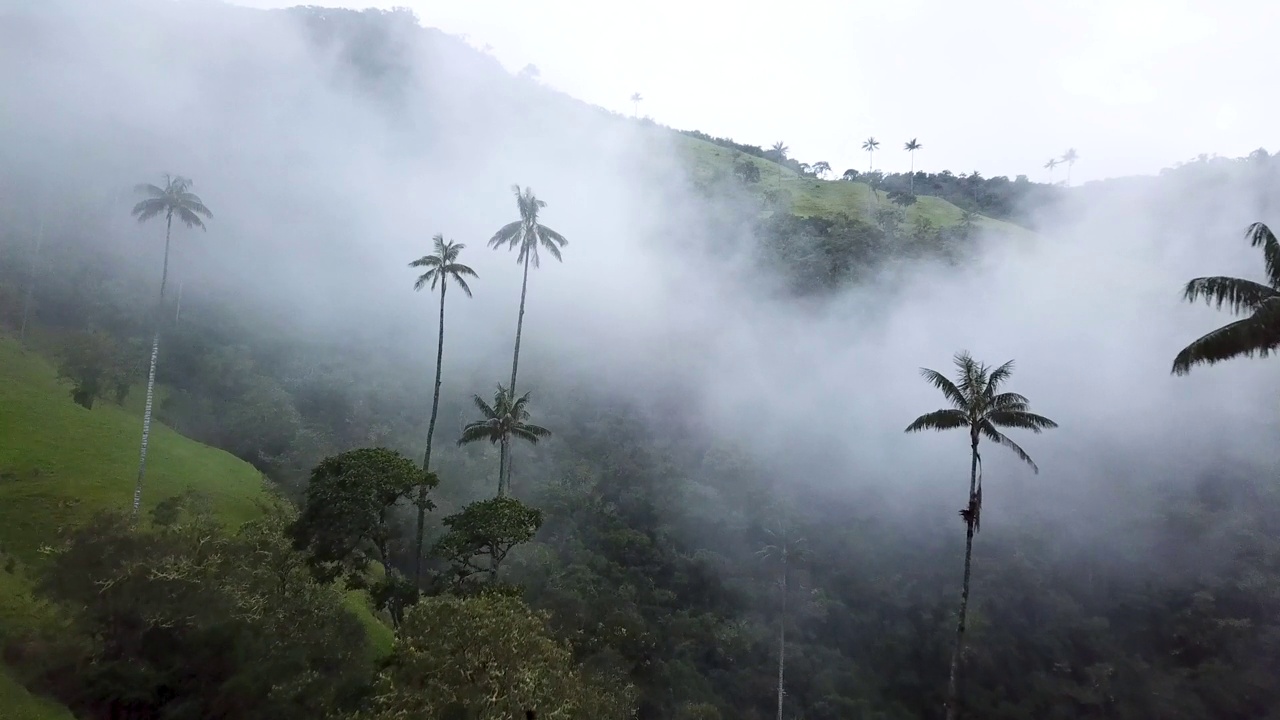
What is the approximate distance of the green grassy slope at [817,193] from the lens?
115062mm

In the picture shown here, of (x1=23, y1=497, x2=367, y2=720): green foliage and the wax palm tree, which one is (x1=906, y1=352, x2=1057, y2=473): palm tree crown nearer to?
the wax palm tree

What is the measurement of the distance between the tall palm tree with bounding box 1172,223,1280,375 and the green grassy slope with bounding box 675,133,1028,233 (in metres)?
98.6

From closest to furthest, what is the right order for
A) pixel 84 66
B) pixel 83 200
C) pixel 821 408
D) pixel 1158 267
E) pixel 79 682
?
pixel 79 682, pixel 821 408, pixel 83 200, pixel 1158 267, pixel 84 66

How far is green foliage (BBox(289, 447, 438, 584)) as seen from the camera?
2681 centimetres

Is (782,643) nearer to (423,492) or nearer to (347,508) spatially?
(423,492)

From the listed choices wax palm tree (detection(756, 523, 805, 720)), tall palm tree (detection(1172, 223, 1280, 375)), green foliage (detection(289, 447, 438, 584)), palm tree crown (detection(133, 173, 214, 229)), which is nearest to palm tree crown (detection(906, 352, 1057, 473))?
tall palm tree (detection(1172, 223, 1280, 375))

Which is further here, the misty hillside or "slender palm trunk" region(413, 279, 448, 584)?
"slender palm trunk" region(413, 279, 448, 584)

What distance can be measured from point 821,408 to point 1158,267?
215ft

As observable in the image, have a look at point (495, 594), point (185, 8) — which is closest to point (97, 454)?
point (495, 594)

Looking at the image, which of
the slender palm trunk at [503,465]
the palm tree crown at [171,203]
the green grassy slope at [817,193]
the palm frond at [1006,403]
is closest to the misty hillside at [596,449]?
the palm tree crown at [171,203]

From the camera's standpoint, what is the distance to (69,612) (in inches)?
808

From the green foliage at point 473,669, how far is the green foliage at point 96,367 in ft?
113

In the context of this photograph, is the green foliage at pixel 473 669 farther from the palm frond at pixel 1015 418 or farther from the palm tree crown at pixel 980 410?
the palm frond at pixel 1015 418

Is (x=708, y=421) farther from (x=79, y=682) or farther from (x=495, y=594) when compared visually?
(x=79, y=682)
